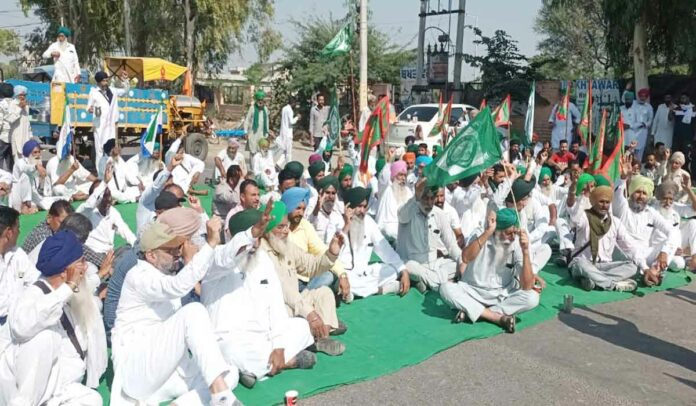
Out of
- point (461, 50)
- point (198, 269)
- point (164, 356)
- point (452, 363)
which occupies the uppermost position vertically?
point (461, 50)

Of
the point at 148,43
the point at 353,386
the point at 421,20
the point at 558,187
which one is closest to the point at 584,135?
the point at 558,187

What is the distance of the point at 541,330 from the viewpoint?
220 inches

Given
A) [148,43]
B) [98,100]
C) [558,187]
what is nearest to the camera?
[558,187]

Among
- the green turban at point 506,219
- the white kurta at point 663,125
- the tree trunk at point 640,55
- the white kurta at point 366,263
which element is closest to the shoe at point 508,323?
the green turban at point 506,219

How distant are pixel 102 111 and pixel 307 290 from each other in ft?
25.8

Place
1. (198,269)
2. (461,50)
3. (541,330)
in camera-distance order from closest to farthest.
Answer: (198,269)
(541,330)
(461,50)

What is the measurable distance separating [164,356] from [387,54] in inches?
907

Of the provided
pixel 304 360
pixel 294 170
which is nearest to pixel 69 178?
pixel 294 170

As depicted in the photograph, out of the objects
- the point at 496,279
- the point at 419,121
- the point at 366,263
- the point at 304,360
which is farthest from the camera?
the point at 419,121

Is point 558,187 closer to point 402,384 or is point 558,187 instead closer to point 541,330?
point 541,330

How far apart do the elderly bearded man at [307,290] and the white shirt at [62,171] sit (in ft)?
20.3

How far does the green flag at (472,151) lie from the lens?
5.72 metres

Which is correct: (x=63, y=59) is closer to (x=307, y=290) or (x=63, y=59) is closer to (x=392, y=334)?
(x=307, y=290)

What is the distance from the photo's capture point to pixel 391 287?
6355 millimetres
